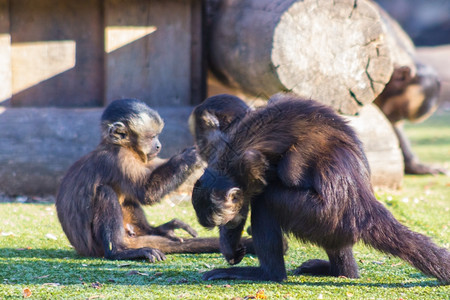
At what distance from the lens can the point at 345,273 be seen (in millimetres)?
3518

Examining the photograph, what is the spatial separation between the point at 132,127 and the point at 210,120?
0.61 meters

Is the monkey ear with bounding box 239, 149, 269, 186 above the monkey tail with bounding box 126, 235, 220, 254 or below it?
above

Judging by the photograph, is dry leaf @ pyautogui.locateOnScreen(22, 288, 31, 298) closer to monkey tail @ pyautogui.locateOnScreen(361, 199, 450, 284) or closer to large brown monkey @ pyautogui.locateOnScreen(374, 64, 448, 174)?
monkey tail @ pyautogui.locateOnScreen(361, 199, 450, 284)

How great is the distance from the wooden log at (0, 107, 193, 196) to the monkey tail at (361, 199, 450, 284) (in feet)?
10.4

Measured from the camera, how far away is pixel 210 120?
14.8 feet

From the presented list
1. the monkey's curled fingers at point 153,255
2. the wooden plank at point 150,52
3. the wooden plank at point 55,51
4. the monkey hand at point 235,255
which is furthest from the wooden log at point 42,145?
the monkey hand at point 235,255

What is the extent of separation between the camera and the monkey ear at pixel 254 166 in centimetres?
318

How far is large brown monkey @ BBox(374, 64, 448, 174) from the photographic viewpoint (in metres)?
8.01

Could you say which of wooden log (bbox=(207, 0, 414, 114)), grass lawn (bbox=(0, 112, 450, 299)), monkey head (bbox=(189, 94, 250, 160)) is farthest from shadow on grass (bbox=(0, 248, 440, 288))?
wooden log (bbox=(207, 0, 414, 114))

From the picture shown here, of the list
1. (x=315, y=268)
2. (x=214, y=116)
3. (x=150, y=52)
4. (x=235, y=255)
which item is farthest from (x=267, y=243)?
(x=150, y=52)

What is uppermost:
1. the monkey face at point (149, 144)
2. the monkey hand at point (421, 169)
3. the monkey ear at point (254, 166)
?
the monkey ear at point (254, 166)

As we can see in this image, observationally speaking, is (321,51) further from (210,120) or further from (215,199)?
(215,199)

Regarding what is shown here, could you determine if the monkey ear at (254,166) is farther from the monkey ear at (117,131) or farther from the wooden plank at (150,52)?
the wooden plank at (150,52)

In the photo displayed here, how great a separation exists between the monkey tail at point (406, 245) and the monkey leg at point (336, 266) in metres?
0.34
